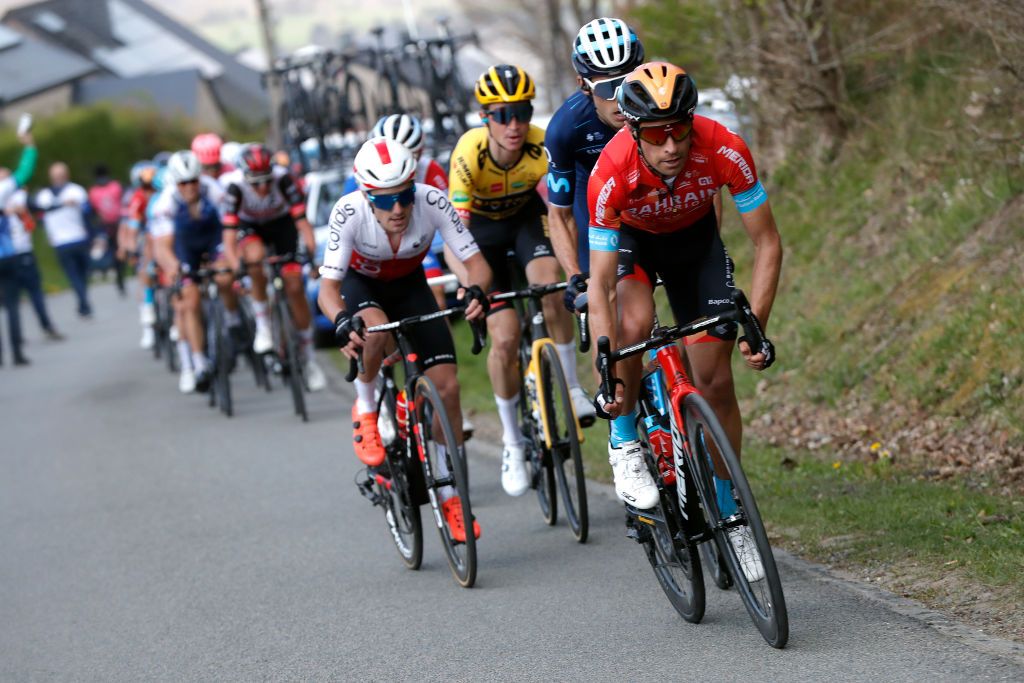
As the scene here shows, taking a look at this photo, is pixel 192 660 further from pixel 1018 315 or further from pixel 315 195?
pixel 315 195

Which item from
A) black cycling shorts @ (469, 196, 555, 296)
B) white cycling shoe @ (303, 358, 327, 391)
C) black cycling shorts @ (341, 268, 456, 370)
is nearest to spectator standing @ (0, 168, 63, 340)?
white cycling shoe @ (303, 358, 327, 391)

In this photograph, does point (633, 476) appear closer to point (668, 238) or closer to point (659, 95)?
point (668, 238)

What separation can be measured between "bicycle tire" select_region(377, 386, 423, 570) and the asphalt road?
0.40 feet

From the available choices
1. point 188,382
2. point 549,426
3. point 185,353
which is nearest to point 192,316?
point 185,353

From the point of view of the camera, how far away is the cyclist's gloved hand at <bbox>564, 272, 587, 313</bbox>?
6602 mm

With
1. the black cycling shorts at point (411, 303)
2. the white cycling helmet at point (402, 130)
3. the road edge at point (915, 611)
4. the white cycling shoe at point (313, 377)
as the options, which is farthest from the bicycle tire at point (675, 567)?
the white cycling shoe at point (313, 377)

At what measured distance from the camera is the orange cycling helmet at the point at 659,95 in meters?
5.45

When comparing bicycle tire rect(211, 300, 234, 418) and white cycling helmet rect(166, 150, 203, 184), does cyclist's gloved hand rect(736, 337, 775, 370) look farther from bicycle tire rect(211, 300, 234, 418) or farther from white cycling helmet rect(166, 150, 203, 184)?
white cycling helmet rect(166, 150, 203, 184)

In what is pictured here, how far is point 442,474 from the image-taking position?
7.33m

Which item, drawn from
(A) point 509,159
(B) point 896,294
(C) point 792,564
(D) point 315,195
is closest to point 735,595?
(C) point 792,564

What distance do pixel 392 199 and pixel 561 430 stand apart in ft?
5.02

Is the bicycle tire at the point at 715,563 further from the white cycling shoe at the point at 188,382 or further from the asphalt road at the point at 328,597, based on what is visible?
the white cycling shoe at the point at 188,382

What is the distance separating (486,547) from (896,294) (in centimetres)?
385

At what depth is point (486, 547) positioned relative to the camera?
26.5 feet
